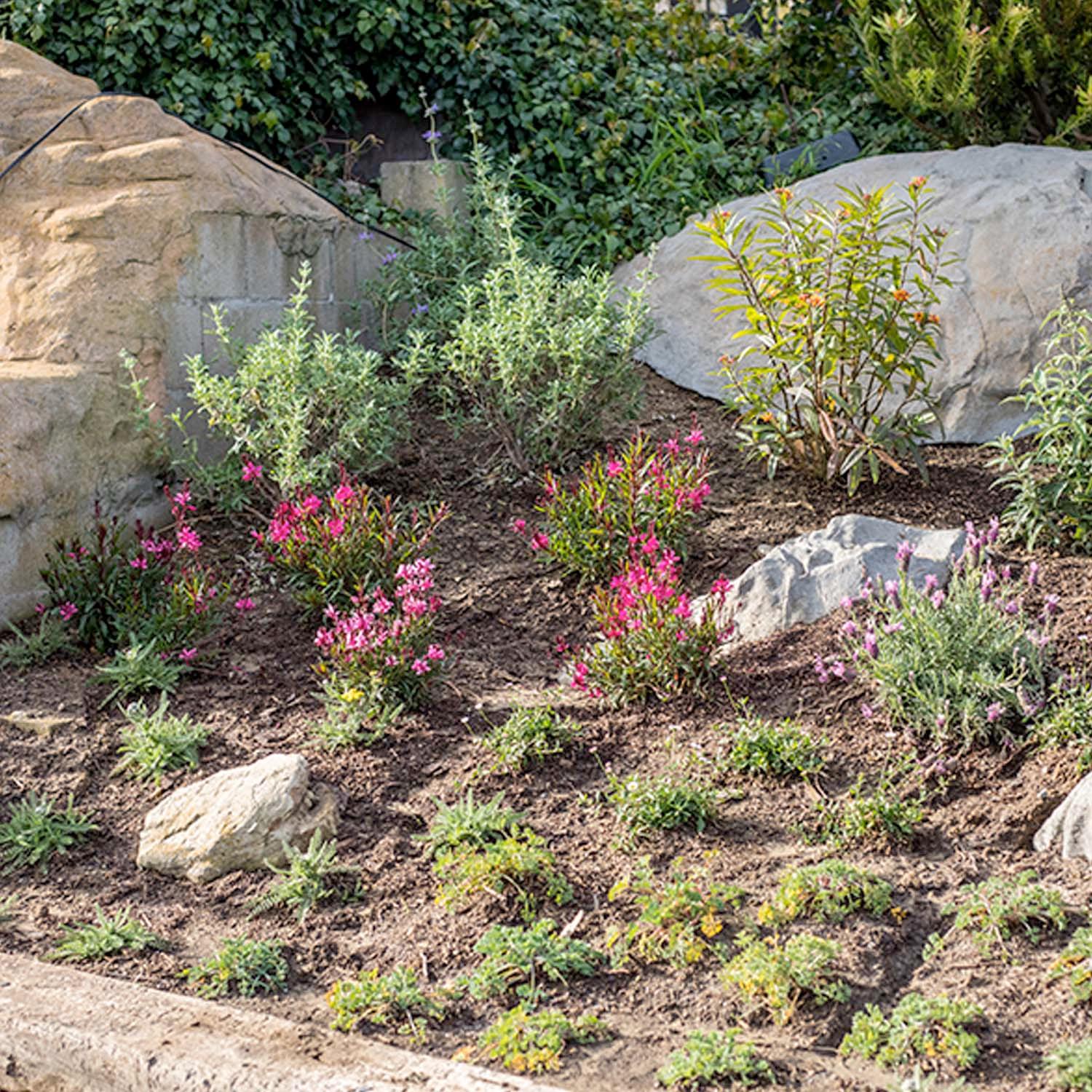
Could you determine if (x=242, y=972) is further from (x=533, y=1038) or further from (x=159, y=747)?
(x=159, y=747)

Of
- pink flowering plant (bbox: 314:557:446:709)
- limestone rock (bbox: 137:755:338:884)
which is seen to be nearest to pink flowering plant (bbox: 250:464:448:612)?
pink flowering plant (bbox: 314:557:446:709)

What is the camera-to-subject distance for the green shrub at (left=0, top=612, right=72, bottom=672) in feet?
16.1

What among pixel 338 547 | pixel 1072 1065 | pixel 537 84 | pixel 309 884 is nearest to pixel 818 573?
pixel 338 547

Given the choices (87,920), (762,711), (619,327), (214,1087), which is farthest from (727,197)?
(214,1087)

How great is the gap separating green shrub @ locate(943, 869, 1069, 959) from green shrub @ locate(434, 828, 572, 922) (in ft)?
3.31

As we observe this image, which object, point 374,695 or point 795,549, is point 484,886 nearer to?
point 374,695

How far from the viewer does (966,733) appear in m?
3.79

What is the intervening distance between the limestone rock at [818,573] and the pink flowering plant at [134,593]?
1893 mm

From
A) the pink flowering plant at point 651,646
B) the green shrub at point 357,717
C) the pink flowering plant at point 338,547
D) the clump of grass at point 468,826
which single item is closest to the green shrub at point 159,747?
the green shrub at point 357,717

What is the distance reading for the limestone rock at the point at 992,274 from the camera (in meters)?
6.22

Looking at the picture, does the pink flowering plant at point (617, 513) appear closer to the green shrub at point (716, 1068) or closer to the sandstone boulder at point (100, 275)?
the sandstone boulder at point (100, 275)

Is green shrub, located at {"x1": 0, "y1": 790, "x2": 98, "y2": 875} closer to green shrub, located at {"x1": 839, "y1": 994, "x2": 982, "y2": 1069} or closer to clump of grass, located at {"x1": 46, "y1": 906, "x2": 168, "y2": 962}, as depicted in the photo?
clump of grass, located at {"x1": 46, "y1": 906, "x2": 168, "y2": 962}

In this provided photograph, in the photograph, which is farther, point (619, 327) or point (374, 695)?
point (619, 327)

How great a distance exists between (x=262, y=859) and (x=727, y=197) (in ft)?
17.6
